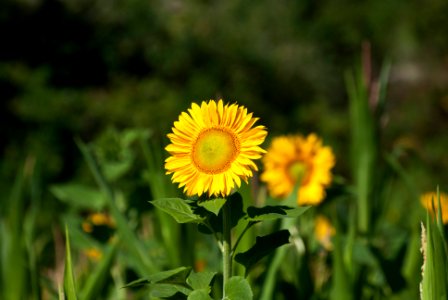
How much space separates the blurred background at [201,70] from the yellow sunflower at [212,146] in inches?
88.1

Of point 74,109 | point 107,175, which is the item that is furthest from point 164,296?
point 74,109

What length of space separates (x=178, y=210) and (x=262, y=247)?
0.14 m

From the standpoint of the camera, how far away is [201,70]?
5.12 meters

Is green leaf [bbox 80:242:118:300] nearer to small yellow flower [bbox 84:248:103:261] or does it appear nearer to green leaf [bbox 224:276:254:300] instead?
small yellow flower [bbox 84:248:103:261]

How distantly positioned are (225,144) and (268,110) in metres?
3.98

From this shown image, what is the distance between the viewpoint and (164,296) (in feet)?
3.34

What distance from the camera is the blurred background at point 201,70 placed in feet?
13.9

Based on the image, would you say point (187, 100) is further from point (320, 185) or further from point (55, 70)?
point (320, 185)

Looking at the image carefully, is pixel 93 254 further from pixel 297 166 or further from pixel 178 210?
pixel 178 210

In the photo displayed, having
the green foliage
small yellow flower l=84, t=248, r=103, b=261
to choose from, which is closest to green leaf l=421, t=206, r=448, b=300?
the green foliage

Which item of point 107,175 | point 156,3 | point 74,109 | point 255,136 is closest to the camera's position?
point 255,136

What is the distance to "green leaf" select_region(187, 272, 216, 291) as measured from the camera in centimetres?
102

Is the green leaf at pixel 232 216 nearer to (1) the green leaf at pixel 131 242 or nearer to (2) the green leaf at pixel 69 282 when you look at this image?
(2) the green leaf at pixel 69 282

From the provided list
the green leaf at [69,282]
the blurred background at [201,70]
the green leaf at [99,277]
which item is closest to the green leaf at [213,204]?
the green leaf at [69,282]
